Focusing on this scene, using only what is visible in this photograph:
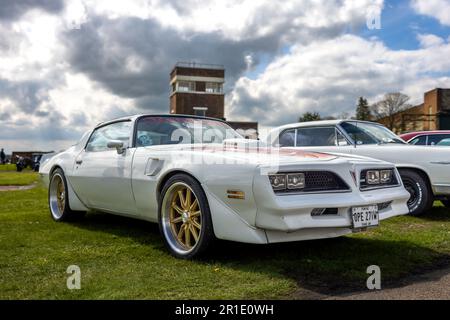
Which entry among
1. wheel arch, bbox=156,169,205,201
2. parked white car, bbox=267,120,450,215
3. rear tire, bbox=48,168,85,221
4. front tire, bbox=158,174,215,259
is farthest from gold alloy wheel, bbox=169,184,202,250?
parked white car, bbox=267,120,450,215

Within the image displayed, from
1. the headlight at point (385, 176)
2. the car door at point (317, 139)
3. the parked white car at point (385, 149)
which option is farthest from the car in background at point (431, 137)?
the headlight at point (385, 176)

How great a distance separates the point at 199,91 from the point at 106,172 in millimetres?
50183

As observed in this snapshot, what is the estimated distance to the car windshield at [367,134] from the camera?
7.52m

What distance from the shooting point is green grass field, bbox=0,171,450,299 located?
3.24 metres

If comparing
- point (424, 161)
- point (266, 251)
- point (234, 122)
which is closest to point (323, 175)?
point (266, 251)

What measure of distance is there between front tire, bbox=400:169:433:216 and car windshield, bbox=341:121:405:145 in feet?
2.39

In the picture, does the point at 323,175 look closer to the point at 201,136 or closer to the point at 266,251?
the point at 266,251

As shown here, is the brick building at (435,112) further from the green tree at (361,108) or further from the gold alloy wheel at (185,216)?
the gold alloy wheel at (185,216)

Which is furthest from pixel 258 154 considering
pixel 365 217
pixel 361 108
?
pixel 361 108

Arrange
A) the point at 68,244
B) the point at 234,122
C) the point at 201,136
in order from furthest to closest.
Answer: the point at 234,122
the point at 201,136
the point at 68,244
